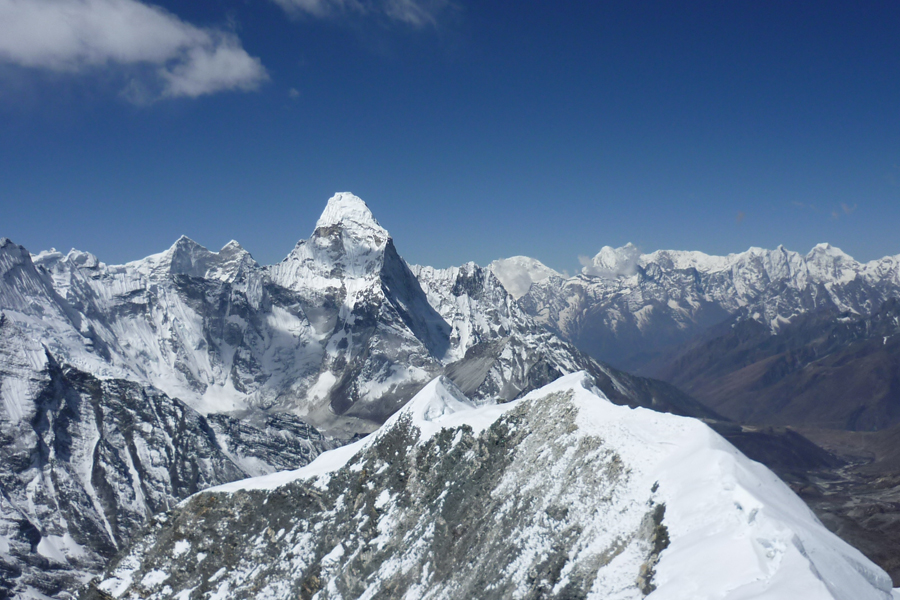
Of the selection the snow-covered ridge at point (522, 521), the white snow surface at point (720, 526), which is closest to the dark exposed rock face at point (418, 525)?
the snow-covered ridge at point (522, 521)

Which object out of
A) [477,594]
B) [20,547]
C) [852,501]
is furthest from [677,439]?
[20,547]

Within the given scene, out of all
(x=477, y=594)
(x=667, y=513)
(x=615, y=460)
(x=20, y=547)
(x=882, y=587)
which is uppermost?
(x=20, y=547)

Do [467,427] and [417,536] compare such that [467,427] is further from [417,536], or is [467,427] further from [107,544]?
[107,544]

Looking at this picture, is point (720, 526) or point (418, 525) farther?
point (418, 525)

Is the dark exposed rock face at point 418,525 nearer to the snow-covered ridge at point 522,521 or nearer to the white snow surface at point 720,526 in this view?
the snow-covered ridge at point 522,521

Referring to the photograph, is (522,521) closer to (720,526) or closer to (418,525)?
(418,525)

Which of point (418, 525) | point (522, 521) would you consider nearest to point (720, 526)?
point (522, 521)

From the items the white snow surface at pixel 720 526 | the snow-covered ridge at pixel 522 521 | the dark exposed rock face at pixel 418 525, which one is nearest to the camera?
the white snow surface at pixel 720 526
